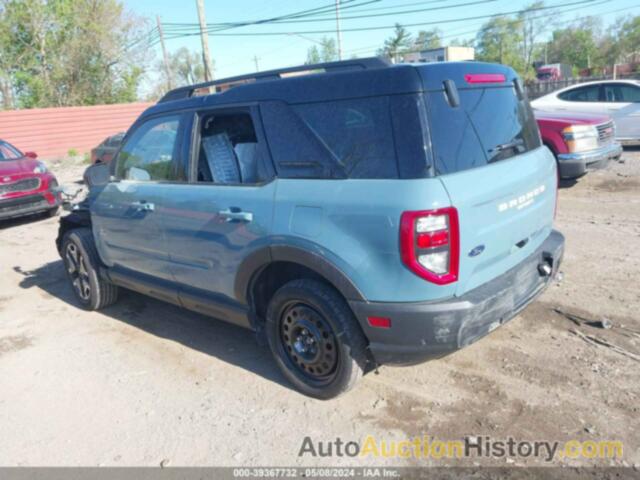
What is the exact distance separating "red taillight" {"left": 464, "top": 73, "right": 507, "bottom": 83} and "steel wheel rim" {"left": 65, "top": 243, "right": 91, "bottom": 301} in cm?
394

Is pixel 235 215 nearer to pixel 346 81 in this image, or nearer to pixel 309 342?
pixel 309 342

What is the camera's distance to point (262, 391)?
11.4 feet

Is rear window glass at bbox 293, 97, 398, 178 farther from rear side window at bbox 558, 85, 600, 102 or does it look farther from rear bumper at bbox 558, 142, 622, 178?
rear side window at bbox 558, 85, 600, 102

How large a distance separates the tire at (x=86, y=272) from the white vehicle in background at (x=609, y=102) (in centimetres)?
994

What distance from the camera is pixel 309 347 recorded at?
3.26 m

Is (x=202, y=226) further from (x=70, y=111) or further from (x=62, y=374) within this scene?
(x=70, y=111)

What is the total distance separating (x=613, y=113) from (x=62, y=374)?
12129mm

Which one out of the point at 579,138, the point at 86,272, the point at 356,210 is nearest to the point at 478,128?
the point at 356,210

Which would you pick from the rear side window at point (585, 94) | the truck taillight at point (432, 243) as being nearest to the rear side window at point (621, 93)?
the rear side window at point (585, 94)

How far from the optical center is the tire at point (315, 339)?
2.96 meters

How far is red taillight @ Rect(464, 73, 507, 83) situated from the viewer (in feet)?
9.61

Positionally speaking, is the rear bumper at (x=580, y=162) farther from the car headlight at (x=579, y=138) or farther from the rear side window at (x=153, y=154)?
the rear side window at (x=153, y=154)

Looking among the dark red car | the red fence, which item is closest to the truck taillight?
the dark red car

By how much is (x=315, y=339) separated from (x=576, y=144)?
262 inches
